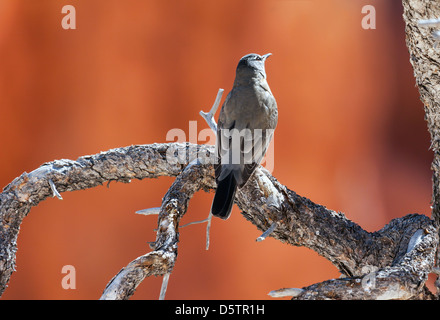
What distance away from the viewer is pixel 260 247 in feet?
11.8

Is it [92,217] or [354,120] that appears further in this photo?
[354,120]

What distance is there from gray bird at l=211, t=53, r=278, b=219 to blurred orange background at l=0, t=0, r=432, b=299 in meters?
1.57

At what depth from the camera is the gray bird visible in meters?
1.55

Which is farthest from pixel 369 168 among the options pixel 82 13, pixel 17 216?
pixel 17 216

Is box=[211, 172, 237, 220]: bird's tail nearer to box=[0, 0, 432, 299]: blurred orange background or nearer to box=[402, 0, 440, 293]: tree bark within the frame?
box=[402, 0, 440, 293]: tree bark

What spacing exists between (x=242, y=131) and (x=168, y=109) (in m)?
1.80

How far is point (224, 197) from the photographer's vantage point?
60.5 inches

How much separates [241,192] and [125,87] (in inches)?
75.9

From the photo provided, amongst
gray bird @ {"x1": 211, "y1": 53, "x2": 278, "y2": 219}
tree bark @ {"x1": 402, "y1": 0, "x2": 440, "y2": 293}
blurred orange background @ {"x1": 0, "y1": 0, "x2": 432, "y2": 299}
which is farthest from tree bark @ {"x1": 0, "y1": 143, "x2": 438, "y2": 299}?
blurred orange background @ {"x1": 0, "y1": 0, "x2": 432, "y2": 299}

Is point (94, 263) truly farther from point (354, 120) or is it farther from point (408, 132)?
point (408, 132)

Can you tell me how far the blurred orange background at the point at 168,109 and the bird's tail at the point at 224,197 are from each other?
1.89 metres

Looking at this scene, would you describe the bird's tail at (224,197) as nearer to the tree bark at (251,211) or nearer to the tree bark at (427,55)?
the tree bark at (251,211)

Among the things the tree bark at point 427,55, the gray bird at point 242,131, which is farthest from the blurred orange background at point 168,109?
the tree bark at point 427,55

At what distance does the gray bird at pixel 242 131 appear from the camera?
1.55 meters
